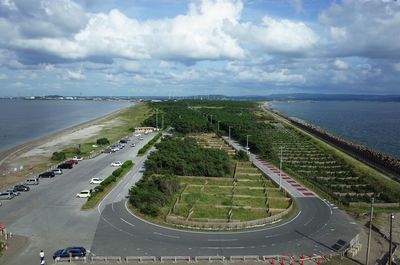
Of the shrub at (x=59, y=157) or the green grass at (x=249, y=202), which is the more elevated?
the green grass at (x=249, y=202)

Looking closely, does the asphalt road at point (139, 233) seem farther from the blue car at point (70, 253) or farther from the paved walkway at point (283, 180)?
the paved walkway at point (283, 180)

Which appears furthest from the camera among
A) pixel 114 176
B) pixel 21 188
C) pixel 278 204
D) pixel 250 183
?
pixel 114 176

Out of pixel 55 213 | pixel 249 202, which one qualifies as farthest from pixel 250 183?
pixel 55 213

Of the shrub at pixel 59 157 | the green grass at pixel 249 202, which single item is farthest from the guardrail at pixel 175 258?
the shrub at pixel 59 157

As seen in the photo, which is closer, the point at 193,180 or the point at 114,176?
the point at 114,176

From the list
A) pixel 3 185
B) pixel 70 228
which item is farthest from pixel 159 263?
pixel 3 185

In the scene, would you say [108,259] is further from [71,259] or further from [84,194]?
[84,194]
